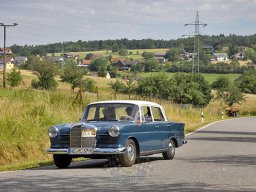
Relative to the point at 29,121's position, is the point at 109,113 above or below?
above

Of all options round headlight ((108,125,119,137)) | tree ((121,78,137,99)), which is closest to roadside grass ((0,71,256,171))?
round headlight ((108,125,119,137))

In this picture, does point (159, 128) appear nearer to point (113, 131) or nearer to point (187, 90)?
point (113, 131)

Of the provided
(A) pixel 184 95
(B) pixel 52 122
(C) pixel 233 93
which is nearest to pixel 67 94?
(B) pixel 52 122

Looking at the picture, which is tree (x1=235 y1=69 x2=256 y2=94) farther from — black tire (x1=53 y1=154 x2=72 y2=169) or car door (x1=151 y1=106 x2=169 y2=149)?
black tire (x1=53 y1=154 x2=72 y2=169)

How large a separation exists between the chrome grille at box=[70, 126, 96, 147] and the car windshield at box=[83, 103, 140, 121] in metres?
1.31

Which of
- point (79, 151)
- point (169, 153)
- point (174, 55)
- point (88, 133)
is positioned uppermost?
point (174, 55)

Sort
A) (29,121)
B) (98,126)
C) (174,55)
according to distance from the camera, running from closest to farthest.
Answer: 1. (98,126)
2. (29,121)
3. (174,55)

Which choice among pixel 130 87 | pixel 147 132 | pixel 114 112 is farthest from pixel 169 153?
pixel 130 87

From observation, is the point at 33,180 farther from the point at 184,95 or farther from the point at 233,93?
the point at 233,93

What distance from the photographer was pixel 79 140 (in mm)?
12953

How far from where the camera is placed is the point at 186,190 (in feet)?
30.4

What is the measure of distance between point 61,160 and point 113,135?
149cm

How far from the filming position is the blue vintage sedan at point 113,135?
12.9 m

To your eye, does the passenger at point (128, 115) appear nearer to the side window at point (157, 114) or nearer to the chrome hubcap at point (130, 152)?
the chrome hubcap at point (130, 152)
